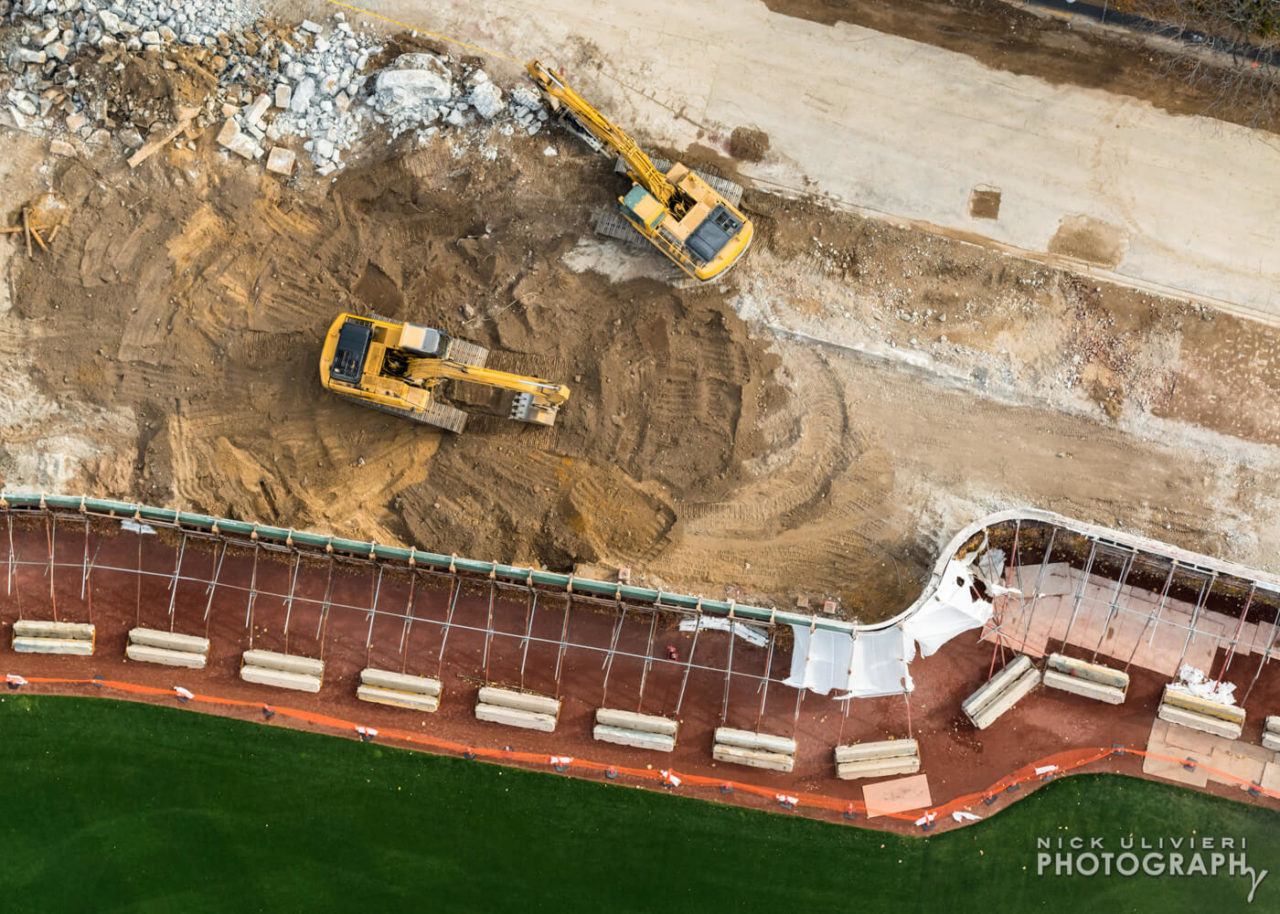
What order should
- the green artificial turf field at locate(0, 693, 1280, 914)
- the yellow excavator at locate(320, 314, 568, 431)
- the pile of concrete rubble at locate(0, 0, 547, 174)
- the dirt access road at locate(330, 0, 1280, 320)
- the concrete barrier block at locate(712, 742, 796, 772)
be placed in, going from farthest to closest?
1. the dirt access road at locate(330, 0, 1280, 320)
2. the pile of concrete rubble at locate(0, 0, 547, 174)
3. the green artificial turf field at locate(0, 693, 1280, 914)
4. the concrete barrier block at locate(712, 742, 796, 772)
5. the yellow excavator at locate(320, 314, 568, 431)

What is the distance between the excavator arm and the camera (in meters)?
24.5

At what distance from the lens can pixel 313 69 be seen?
25797mm

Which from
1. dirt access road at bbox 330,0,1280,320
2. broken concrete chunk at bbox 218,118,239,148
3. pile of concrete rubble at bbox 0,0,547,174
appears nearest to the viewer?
pile of concrete rubble at bbox 0,0,547,174

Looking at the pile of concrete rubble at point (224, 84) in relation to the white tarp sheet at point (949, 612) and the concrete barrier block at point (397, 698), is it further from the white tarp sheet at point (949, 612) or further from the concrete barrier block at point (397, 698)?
the white tarp sheet at point (949, 612)

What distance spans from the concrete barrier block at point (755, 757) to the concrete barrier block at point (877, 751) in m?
1.44

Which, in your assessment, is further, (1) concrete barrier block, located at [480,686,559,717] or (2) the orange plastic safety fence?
(2) the orange plastic safety fence

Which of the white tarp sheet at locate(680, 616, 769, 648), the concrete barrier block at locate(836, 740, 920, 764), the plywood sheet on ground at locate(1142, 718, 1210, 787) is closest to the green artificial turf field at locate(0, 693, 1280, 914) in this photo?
the plywood sheet on ground at locate(1142, 718, 1210, 787)

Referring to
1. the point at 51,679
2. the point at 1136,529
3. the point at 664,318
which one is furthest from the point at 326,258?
the point at 1136,529

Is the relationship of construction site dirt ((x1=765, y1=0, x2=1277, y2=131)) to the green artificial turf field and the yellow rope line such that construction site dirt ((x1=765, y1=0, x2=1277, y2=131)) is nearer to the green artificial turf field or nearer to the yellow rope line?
the yellow rope line

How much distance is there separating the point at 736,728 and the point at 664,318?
445 inches

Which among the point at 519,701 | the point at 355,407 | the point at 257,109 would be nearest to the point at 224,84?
the point at 257,109

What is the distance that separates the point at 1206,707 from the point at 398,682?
21.5 m

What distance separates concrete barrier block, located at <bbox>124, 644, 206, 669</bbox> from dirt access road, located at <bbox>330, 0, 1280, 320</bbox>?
18.2 metres

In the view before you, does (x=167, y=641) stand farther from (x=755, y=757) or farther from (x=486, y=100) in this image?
(x=486, y=100)
